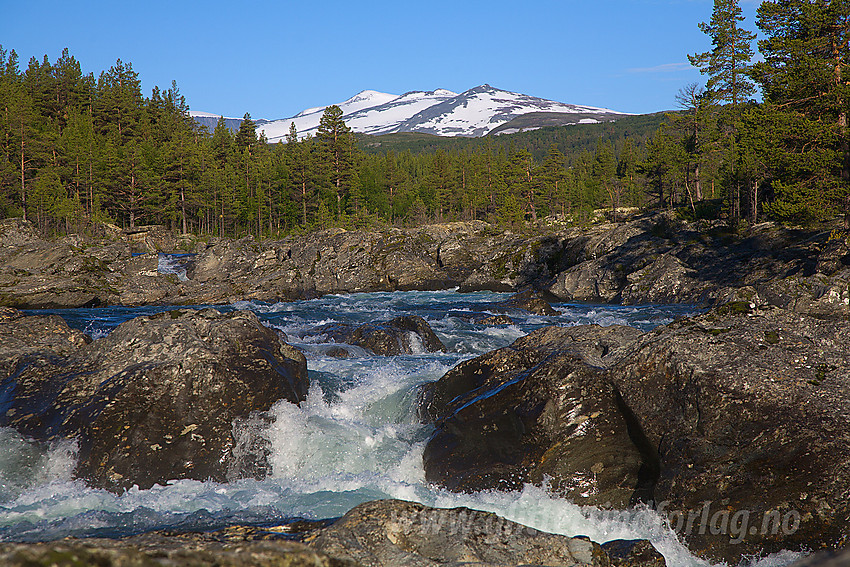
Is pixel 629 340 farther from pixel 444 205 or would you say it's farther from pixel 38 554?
pixel 444 205

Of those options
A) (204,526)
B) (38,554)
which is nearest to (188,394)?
(204,526)

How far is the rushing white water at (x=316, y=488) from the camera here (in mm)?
Answer: 7109

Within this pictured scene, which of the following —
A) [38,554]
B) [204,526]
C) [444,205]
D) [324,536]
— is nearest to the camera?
[38,554]

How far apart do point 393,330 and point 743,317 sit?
10812 mm

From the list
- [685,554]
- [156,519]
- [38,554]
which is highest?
[38,554]

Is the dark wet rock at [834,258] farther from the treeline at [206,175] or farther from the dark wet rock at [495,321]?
the treeline at [206,175]

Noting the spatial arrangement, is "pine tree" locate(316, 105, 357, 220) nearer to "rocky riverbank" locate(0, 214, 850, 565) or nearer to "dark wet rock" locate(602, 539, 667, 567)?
"rocky riverbank" locate(0, 214, 850, 565)

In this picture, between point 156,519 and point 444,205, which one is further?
point 444,205

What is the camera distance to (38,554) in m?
2.06

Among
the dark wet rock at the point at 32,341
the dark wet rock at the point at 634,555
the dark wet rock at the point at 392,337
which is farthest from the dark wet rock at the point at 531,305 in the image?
the dark wet rock at the point at 634,555

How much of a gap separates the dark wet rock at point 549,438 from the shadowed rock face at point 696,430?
0.02 metres

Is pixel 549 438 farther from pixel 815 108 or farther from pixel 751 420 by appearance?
pixel 815 108

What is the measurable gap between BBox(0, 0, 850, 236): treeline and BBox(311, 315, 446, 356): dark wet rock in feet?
61.4

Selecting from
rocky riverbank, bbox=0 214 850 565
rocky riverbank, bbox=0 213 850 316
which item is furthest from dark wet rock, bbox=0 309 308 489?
rocky riverbank, bbox=0 213 850 316
